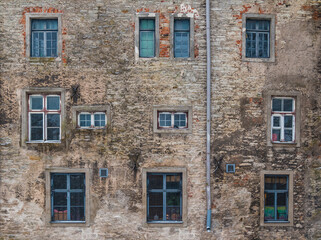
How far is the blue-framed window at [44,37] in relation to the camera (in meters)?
9.12

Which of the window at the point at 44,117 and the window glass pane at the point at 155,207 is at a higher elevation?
the window at the point at 44,117

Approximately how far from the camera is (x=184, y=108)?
353 inches

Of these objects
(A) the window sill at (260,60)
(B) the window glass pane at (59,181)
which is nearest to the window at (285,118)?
(A) the window sill at (260,60)

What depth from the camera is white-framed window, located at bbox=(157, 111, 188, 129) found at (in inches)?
357

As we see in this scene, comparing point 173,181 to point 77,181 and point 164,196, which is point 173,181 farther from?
point 77,181

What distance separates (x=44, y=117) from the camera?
29.9 ft

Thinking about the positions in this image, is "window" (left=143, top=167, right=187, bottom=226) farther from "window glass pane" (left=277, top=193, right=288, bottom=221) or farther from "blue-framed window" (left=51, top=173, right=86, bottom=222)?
"window glass pane" (left=277, top=193, right=288, bottom=221)

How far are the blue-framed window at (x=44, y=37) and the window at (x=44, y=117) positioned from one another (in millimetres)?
1316

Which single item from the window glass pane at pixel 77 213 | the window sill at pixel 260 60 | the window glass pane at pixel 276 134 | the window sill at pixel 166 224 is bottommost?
the window sill at pixel 166 224

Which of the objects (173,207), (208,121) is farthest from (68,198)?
(208,121)

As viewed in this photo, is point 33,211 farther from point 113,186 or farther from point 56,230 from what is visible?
point 113,186

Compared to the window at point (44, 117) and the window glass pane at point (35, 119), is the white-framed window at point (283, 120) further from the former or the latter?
the window glass pane at point (35, 119)

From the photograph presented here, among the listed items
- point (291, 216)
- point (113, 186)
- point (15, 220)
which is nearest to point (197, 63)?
point (113, 186)

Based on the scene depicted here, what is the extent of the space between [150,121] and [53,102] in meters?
2.99
